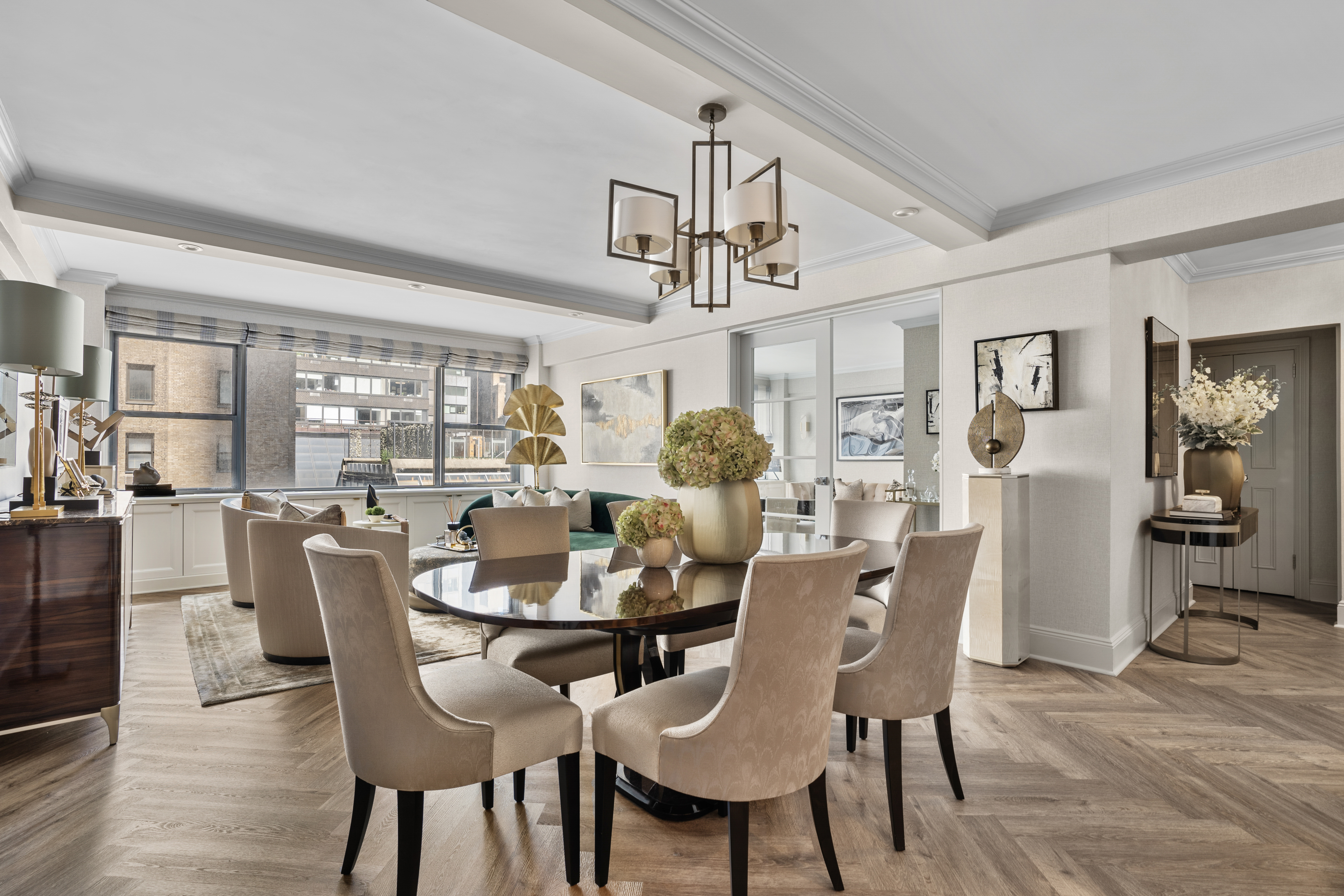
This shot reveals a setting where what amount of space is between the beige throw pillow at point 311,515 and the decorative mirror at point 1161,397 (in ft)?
15.6

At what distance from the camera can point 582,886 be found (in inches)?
67.8

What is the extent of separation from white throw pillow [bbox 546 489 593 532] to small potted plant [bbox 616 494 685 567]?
3.94 metres

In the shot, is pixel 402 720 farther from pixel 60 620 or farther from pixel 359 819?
pixel 60 620

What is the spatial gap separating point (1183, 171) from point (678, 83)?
253 cm

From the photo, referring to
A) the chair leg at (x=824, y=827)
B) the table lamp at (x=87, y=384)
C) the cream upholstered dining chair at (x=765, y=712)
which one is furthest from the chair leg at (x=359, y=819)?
the table lamp at (x=87, y=384)

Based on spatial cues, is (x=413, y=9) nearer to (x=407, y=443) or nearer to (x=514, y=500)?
(x=514, y=500)

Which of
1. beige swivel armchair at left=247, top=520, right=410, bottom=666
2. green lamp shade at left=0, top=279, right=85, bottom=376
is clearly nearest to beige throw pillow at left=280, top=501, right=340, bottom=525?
Answer: beige swivel armchair at left=247, top=520, right=410, bottom=666

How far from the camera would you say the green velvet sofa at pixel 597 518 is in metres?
5.60

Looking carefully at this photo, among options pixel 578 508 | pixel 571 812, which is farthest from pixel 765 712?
pixel 578 508

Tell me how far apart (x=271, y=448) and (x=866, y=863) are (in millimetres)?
6329

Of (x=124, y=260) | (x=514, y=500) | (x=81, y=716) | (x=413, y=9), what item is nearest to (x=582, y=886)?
(x=81, y=716)

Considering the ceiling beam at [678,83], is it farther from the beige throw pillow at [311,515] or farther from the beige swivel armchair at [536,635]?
the beige throw pillow at [311,515]

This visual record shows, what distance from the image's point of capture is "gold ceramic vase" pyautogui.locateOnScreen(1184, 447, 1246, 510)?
13.6 feet

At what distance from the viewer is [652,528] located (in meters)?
2.14
